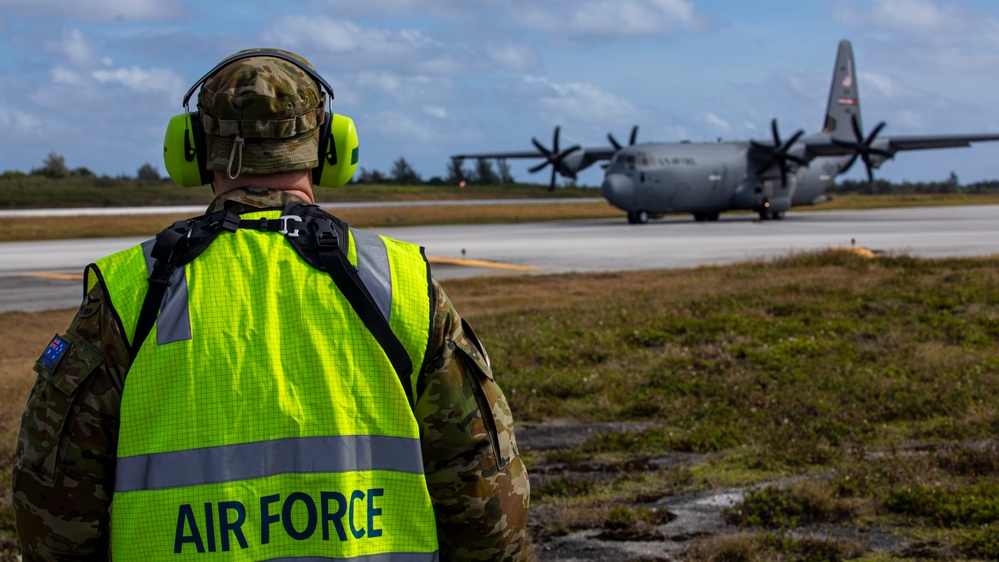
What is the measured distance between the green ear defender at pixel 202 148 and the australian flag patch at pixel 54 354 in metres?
0.52

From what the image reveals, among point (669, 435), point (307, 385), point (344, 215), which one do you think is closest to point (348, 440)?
point (307, 385)

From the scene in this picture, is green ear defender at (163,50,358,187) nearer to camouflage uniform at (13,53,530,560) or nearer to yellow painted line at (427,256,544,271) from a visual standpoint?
camouflage uniform at (13,53,530,560)

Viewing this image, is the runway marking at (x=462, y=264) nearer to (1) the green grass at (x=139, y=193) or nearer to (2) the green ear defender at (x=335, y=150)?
(2) the green ear defender at (x=335, y=150)

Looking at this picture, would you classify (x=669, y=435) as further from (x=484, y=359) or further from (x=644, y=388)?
(x=484, y=359)

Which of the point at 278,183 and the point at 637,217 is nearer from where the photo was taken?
the point at 278,183

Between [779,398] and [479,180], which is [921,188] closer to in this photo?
[479,180]

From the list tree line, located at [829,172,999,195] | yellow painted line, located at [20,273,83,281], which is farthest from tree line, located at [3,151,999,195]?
yellow painted line, located at [20,273,83,281]

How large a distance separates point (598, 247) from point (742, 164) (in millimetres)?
15801

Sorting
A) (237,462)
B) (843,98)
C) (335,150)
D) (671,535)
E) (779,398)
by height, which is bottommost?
(671,535)

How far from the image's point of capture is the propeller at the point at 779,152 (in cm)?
3934

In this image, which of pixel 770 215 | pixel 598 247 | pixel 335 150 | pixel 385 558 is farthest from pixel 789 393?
pixel 770 215

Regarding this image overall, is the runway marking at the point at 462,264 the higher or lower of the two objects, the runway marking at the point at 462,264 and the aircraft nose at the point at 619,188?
the lower

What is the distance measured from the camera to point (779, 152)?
39.4 m

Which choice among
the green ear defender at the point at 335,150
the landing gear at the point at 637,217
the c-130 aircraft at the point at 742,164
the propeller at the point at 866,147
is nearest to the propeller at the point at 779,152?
the c-130 aircraft at the point at 742,164
